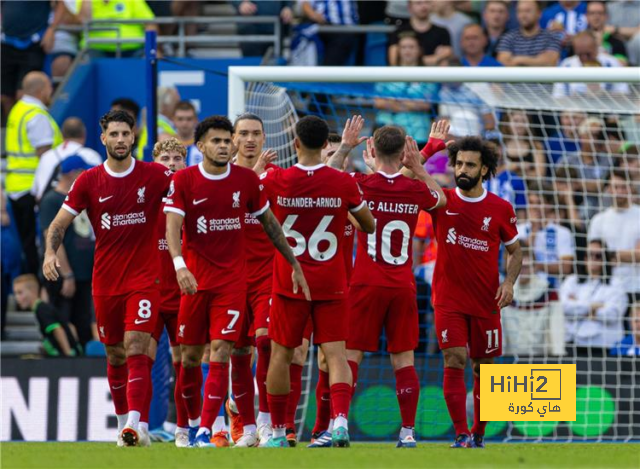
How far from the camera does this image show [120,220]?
9.80 m

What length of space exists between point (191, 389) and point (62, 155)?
588cm

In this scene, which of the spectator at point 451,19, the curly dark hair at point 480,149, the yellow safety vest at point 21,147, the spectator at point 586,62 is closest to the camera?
the curly dark hair at point 480,149

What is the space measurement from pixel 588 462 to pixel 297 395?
9.70 ft

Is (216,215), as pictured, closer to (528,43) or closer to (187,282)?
(187,282)

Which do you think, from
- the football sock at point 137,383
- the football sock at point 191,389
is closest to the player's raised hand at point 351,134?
the football sock at point 191,389

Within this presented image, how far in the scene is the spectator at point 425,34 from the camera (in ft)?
54.6

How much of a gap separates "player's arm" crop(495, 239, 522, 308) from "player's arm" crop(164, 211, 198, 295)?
103 inches

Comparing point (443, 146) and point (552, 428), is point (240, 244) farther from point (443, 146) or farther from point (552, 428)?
point (552, 428)

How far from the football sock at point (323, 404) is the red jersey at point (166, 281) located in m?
1.43

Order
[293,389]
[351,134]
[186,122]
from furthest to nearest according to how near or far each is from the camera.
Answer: [186,122] → [293,389] → [351,134]

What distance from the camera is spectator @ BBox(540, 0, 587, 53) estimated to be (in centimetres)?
1705

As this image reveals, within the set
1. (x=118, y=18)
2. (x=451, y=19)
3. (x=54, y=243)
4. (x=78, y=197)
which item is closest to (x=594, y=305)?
(x=451, y=19)

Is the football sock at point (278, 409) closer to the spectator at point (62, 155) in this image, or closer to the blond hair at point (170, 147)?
the blond hair at point (170, 147)

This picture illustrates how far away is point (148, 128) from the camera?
501 inches
